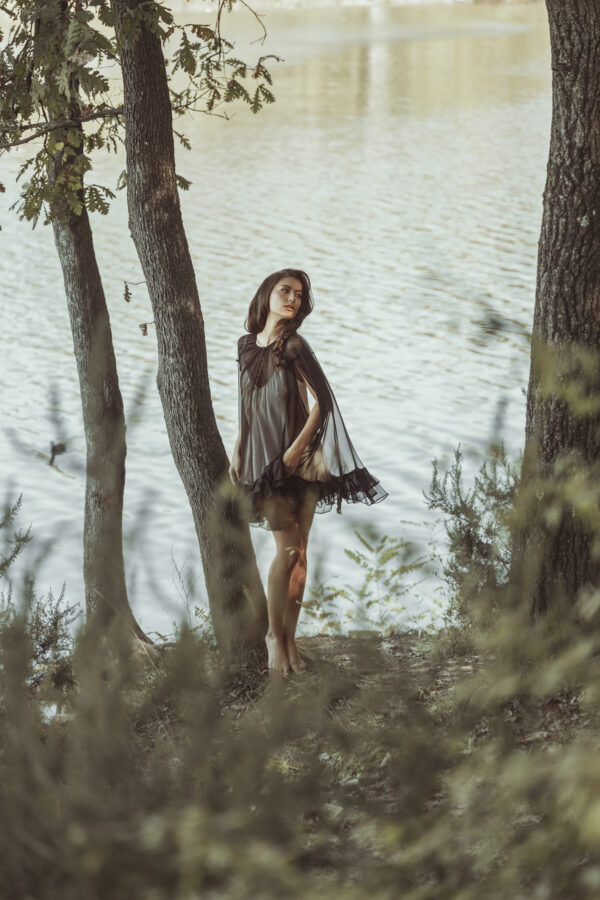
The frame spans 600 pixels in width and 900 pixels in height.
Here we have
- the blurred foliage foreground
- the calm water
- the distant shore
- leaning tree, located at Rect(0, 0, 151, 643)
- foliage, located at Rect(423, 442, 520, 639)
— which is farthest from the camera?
the distant shore

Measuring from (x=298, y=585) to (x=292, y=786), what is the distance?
386 cm

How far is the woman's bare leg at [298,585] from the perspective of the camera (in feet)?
17.0

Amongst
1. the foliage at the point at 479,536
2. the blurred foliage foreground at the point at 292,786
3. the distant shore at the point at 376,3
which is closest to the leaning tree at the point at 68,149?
the foliage at the point at 479,536

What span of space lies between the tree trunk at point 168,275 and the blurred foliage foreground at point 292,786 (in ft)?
11.7

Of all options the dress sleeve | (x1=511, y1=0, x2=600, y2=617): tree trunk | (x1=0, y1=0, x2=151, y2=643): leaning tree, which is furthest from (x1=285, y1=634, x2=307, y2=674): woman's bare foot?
(x1=511, y1=0, x2=600, y2=617): tree trunk

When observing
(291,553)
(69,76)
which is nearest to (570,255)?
(291,553)

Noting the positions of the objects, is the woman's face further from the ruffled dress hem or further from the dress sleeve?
the ruffled dress hem

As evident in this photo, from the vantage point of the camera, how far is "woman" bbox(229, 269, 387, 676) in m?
5.13

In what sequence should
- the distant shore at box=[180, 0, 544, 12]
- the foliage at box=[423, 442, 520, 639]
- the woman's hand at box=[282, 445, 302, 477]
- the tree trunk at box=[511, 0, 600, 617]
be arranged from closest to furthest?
the foliage at box=[423, 442, 520, 639] < the tree trunk at box=[511, 0, 600, 617] < the woman's hand at box=[282, 445, 302, 477] < the distant shore at box=[180, 0, 544, 12]

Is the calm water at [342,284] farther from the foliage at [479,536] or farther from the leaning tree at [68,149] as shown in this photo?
the leaning tree at [68,149]

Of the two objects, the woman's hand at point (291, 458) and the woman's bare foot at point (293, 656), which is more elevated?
the woman's hand at point (291, 458)

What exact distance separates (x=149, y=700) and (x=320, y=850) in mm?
313

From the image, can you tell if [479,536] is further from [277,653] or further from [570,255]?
[277,653]

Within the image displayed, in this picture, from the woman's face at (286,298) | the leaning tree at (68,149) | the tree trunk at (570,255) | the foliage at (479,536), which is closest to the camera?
the foliage at (479,536)
